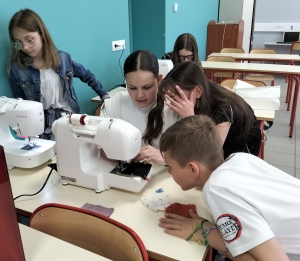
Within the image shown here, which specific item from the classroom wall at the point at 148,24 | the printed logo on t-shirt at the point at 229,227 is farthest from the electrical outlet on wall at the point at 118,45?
the printed logo on t-shirt at the point at 229,227

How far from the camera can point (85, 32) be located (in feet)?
7.89

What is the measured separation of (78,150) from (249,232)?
69cm

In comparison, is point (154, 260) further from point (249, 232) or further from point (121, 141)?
point (121, 141)

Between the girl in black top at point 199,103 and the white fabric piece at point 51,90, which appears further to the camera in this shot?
the white fabric piece at point 51,90

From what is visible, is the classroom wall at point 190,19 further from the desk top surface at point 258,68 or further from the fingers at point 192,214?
the fingers at point 192,214

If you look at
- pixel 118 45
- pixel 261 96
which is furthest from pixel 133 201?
pixel 118 45

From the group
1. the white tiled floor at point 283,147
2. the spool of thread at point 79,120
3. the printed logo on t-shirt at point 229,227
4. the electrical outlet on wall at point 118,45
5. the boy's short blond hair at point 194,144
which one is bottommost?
the white tiled floor at point 283,147

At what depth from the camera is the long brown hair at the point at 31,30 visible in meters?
1.67

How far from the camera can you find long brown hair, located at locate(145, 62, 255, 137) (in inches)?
53.4

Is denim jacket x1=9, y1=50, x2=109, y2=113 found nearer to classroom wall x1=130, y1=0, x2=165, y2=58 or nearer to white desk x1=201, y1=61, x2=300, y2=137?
classroom wall x1=130, y1=0, x2=165, y2=58

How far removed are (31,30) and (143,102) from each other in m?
0.84

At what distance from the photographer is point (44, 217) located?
95 centimetres

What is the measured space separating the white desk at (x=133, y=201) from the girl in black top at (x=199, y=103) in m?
0.30

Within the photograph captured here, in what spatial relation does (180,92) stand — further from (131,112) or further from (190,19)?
(190,19)
